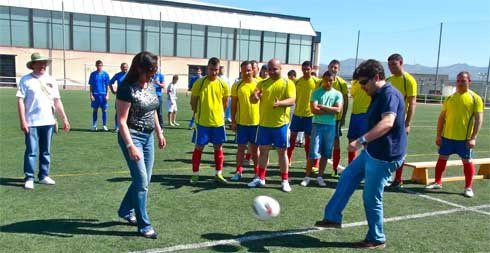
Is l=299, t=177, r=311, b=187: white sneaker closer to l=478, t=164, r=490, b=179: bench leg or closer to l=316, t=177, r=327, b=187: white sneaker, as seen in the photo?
l=316, t=177, r=327, b=187: white sneaker

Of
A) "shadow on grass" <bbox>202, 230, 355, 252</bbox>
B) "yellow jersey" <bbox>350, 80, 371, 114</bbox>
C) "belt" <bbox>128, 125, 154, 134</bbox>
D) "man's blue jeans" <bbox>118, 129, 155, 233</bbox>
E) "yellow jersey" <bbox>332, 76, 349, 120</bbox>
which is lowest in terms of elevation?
"shadow on grass" <bbox>202, 230, 355, 252</bbox>

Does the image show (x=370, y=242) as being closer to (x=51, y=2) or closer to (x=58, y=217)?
(x=58, y=217)

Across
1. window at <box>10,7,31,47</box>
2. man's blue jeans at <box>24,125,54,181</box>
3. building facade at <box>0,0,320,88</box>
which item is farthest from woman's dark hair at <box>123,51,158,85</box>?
window at <box>10,7,31,47</box>

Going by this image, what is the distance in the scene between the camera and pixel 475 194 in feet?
25.1

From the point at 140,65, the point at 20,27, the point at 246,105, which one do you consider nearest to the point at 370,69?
the point at 140,65

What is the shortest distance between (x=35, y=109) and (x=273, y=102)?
12.4 feet

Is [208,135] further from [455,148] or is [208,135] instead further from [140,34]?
[140,34]

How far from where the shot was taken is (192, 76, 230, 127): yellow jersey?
736cm

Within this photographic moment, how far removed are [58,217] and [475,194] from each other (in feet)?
22.3

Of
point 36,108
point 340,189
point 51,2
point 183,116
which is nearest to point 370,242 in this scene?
point 340,189

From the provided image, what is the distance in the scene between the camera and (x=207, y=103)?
24.1 feet

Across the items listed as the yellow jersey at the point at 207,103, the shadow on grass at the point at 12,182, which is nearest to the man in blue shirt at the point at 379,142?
the yellow jersey at the point at 207,103

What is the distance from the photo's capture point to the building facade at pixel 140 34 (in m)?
46.9

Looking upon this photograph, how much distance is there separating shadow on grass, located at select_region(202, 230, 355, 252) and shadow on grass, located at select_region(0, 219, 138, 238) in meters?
1.07
